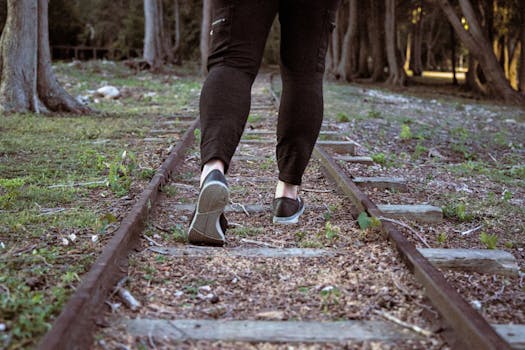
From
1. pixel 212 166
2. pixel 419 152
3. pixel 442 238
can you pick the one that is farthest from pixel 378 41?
pixel 212 166

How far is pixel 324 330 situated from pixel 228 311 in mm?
340

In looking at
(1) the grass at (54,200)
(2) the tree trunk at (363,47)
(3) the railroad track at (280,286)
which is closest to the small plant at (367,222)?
(3) the railroad track at (280,286)

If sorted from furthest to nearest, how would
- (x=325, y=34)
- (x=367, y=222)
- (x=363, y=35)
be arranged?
(x=363, y=35) < (x=367, y=222) < (x=325, y=34)

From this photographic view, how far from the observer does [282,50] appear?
2.67m

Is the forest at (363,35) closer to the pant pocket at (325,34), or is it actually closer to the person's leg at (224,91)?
the pant pocket at (325,34)

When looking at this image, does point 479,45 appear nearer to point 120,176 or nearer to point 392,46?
point 392,46

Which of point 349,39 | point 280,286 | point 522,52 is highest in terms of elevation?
point 349,39

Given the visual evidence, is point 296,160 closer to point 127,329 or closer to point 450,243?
point 450,243

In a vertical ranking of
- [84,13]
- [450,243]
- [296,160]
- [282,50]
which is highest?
[84,13]

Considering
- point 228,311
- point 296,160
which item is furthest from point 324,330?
point 296,160

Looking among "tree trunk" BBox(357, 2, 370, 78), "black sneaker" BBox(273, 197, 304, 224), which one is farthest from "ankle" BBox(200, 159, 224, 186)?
"tree trunk" BBox(357, 2, 370, 78)

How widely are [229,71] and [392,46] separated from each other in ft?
60.2

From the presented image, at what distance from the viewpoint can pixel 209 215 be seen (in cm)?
243

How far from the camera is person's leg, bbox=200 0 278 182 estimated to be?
244cm
